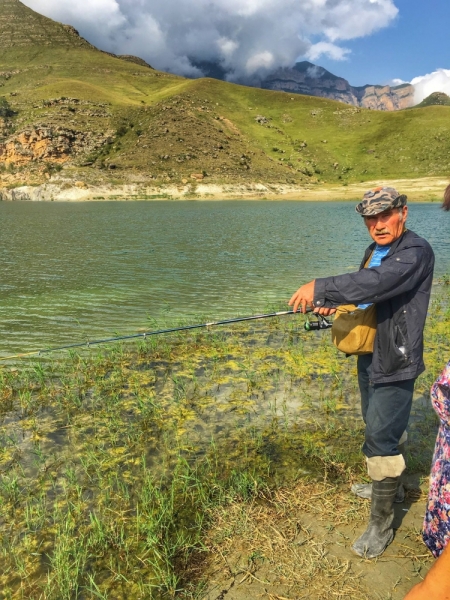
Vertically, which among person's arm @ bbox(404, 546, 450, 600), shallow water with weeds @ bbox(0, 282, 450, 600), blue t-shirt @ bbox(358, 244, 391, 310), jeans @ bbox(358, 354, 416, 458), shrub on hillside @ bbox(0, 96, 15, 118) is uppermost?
shrub on hillside @ bbox(0, 96, 15, 118)

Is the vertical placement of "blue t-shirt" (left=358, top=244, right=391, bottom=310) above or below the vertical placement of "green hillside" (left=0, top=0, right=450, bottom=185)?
below

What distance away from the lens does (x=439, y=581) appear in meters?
1.41

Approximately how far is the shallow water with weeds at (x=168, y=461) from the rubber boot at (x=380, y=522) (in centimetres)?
33

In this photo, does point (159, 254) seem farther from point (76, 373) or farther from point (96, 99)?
point (96, 99)

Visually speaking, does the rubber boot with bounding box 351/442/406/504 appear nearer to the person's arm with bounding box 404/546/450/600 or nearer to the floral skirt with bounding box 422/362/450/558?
the floral skirt with bounding box 422/362/450/558

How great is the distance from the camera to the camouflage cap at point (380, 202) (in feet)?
11.2

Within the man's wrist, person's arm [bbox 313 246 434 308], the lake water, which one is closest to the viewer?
person's arm [bbox 313 246 434 308]

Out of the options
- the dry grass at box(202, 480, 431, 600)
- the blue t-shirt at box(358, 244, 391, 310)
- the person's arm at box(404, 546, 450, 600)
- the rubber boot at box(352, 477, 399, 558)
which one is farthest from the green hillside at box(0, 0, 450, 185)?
the person's arm at box(404, 546, 450, 600)

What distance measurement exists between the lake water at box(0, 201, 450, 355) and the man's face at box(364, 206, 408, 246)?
8.06 meters

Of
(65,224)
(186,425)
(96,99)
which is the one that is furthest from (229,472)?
(96,99)

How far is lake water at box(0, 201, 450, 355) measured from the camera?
1189 centimetres

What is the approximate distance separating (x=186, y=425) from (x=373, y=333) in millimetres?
3411

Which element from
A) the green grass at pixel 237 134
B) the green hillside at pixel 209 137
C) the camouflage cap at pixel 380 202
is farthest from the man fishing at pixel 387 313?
the green grass at pixel 237 134

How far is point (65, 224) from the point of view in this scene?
126 ft
